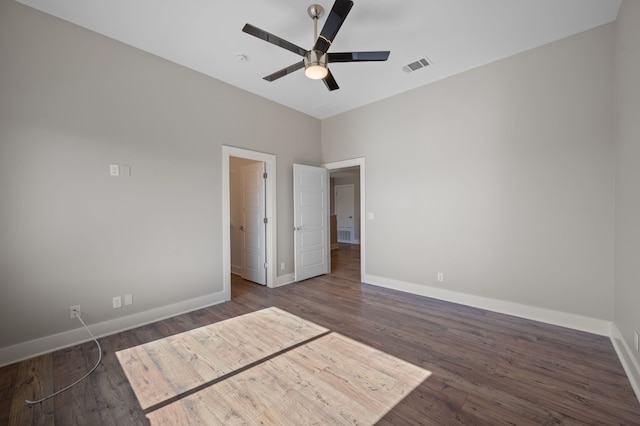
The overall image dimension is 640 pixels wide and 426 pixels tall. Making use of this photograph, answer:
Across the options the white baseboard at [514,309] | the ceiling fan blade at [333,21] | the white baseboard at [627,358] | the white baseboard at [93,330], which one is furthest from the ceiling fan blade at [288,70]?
the white baseboard at [627,358]

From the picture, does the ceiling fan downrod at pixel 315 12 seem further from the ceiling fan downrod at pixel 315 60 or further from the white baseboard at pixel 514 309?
the white baseboard at pixel 514 309

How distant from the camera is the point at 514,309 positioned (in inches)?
125

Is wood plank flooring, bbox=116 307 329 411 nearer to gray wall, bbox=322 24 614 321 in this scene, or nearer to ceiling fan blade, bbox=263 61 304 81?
gray wall, bbox=322 24 614 321

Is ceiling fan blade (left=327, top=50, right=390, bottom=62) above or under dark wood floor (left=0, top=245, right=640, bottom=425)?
above

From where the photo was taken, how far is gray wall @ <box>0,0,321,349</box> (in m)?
2.31

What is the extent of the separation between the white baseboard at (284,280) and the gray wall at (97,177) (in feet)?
3.65

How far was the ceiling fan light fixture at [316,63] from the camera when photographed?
230 cm

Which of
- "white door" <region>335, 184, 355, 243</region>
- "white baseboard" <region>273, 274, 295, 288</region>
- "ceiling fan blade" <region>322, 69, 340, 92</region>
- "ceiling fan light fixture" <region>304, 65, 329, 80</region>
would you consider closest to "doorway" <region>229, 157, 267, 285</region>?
"white baseboard" <region>273, 274, 295, 288</region>

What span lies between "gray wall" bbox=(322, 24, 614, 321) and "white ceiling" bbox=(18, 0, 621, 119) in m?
0.36

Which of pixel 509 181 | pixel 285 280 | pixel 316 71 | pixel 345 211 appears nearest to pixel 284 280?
pixel 285 280

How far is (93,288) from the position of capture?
2684 mm

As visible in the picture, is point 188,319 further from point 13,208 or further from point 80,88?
point 80,88

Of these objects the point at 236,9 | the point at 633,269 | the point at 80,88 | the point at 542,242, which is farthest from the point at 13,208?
the point at 542,242

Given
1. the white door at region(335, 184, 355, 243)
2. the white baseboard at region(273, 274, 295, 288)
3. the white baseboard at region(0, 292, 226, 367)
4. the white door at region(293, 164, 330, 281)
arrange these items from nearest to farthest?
the white baseboard at region(0, 292, 226, 367) → the white baseboard at region(273, 274, 295, 288) → the white door at region(293, 164, 330, 281) → the white door at region(335, 184, 355, 243)
